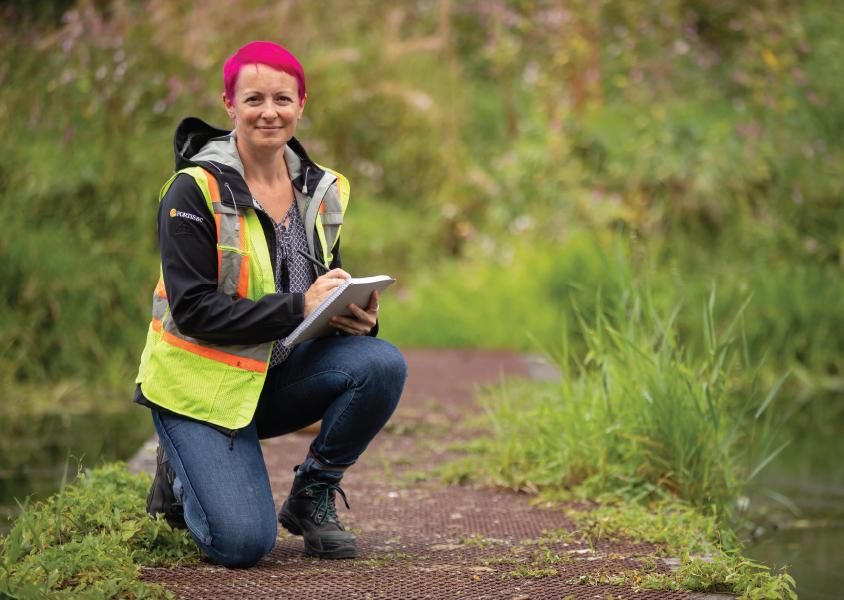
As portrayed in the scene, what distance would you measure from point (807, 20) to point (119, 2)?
5623mm

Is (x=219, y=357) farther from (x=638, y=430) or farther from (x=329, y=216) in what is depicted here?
(x=638, y=430)

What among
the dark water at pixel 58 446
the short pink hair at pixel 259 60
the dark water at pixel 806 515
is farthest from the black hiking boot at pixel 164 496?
the dark water at pixel 806 515

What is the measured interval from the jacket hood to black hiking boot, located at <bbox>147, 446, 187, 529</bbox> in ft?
2.69

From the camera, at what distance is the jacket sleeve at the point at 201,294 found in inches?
132

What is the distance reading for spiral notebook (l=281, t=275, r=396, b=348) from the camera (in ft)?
11.1

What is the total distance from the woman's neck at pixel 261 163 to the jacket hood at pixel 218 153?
0.04 m

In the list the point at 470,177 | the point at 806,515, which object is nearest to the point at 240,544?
the point at 806,515

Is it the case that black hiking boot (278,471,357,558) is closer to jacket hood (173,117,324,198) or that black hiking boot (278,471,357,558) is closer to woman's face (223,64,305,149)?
jacket hood (173,117,324,198)

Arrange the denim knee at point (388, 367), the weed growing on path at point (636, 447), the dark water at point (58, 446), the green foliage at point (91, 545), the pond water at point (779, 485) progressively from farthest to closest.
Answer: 1. the dark water at point (58, 446)
2. the pond water at point (779, 485)
3. the weed growing on path at point (636, 447)
4. the denim knee at point (388, 367)
5. the green foliage at point (91, 545)

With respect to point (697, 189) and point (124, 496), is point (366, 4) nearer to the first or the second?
point (697, 189)

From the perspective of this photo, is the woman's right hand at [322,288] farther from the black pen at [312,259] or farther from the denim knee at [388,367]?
the denim knee at [388,367]

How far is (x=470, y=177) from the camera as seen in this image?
1058 cm

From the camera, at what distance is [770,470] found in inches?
233

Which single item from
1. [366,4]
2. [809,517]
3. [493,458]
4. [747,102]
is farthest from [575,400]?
[366,4]
